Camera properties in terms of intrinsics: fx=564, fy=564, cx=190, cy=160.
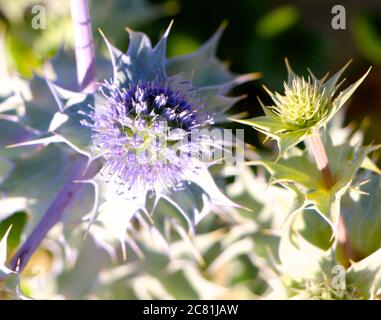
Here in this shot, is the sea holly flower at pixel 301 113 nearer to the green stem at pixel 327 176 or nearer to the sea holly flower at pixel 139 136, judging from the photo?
the green stem at pixel 327 176

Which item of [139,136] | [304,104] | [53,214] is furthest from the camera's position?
[53,214]

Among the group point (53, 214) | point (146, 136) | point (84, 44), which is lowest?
point (53, 214)

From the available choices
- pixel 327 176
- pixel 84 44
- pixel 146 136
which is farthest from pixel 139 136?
pixel 327 176

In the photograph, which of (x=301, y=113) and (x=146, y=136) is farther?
(x=146, y=136)

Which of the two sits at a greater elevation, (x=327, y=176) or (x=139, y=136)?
(x=139, y=136)

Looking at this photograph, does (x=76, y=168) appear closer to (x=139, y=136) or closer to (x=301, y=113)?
(x=139, y=136)

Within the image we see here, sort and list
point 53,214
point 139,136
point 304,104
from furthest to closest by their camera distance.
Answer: point 53,214 < point 139,136 < point 304,104

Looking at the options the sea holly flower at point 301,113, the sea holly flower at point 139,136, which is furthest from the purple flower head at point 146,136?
the sea holly flower at point 301,113

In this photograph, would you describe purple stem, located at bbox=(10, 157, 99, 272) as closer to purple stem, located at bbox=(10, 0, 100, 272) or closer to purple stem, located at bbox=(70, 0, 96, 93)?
purple stem, located at bbox=(10, 0, 100, 272)

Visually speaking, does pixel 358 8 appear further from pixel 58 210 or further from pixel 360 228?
pixel 58 210
